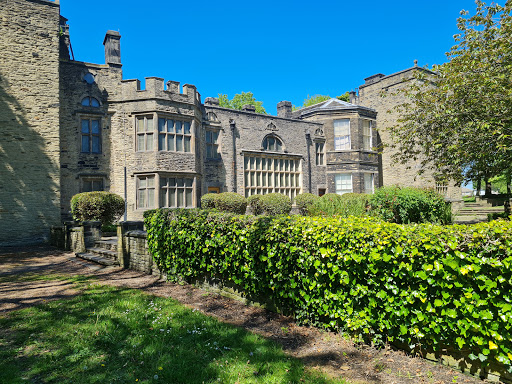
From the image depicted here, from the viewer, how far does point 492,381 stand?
125 inches

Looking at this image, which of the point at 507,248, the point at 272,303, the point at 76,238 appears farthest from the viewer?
the point at 76,238

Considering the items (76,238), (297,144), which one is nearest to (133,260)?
(76,238)

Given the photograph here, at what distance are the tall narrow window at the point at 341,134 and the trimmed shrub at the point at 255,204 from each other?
8.99 metres

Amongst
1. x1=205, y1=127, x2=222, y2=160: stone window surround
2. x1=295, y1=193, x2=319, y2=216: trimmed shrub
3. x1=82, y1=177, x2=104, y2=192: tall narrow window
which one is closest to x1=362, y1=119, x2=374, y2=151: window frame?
x1=295, y1=193, x2=319, y2=216: trimmed shrub

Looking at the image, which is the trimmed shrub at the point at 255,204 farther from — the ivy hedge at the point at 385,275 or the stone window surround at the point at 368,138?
the ivy hedge at the point at 385,275

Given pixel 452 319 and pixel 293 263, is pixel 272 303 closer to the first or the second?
pixel 293 263

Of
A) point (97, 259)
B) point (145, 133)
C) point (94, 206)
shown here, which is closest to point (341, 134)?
point (145, 133)

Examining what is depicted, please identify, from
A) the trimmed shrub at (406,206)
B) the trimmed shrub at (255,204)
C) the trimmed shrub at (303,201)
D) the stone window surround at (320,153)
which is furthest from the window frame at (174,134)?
the stone window surround at (320,153)

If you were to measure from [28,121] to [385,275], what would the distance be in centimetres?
1628

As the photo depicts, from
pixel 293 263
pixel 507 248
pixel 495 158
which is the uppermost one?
pixel 495 158

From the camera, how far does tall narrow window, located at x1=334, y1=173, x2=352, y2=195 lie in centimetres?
2323

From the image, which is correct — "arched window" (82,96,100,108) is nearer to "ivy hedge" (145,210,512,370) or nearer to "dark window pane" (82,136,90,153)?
"dark window pane" (82,136,90,153)

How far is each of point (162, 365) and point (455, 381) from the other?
314cm

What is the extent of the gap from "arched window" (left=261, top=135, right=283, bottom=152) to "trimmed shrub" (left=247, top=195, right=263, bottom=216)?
4.58 m
